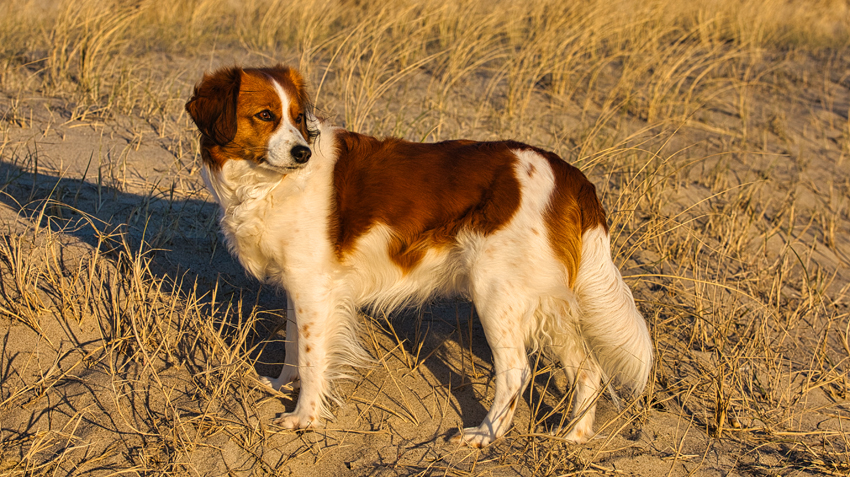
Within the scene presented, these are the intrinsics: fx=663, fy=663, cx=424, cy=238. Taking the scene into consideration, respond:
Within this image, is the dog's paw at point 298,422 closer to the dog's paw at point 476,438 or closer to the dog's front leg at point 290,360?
the dog's front leg at point 290,360

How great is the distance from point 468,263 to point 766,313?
1970 mm

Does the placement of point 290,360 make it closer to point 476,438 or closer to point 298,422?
point 298,422

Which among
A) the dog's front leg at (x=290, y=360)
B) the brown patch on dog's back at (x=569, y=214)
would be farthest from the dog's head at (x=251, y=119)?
the brown patch on dog's back at (x=569, y=214)

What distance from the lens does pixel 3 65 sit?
17.5ft

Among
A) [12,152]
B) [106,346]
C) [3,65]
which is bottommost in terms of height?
[106,346]

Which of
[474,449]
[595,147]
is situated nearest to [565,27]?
[595,147]

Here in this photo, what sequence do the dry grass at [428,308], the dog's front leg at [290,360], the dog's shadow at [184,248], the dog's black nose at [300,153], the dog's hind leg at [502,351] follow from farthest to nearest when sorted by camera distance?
the dog's shadow at [184,248] → the dog's front leg at [290,360] → the dry grass at [428,308] → the dog's hind leg at [502,351] → the dog's black nose at [300,153]

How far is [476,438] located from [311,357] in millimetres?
761

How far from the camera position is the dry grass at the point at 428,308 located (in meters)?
2.72

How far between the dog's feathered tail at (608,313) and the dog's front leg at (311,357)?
105 centimetres

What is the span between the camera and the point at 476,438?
2.73 m

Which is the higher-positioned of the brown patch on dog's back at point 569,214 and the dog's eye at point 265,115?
the dog's eye at point 265,115

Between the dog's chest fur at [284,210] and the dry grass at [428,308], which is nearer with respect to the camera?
the dog's chest fur at [284,210]

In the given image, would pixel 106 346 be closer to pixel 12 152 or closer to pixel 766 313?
pixel 12 152
